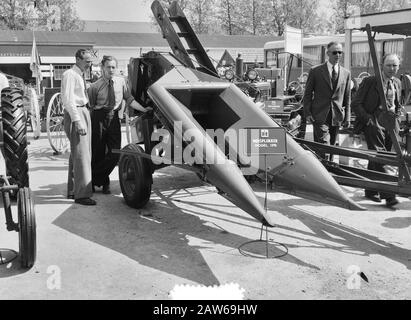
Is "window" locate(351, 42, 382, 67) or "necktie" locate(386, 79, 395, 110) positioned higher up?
"window" locate(351, 42, 382, 67)

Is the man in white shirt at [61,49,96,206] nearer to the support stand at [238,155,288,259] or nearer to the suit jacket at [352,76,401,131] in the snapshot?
the support stand at [238,155,288,259]

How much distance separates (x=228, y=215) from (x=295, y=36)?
11713mm

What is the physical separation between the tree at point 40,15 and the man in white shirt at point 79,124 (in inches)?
1638

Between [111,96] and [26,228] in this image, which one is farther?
[111,96]

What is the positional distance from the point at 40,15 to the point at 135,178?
153 feet

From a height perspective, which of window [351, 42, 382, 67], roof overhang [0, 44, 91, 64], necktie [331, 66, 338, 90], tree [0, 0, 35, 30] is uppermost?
tree [0, 0, 35, 30]

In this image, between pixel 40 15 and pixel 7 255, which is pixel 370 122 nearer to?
pixel 7 255

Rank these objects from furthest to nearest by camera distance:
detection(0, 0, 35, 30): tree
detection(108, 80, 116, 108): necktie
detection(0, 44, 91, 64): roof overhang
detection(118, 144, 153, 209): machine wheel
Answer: detection(0, 0, 35, 30): tree, detection(0, 44, 91, 64): roof overhang, detection(108, 80, 116, 108): necktie, detection(118, 144, 153, 209): machine wheel

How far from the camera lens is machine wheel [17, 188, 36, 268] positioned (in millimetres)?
3771

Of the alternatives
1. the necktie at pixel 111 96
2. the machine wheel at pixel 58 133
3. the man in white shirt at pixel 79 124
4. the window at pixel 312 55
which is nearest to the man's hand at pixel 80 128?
the man in white shirt at pixel 79 124

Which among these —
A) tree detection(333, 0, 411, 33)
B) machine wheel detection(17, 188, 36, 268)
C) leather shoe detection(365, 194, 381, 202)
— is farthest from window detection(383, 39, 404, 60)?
tree detection(333, 0, 411, 33)

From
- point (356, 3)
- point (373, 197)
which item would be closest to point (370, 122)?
point (373, 197)

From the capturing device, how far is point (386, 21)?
370 inches
